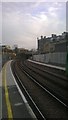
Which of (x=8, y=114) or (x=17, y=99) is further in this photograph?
(x=17, y=99)

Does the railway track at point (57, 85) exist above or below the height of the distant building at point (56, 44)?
below

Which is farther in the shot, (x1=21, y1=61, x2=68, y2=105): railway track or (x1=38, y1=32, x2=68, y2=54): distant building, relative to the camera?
(x1=38, y1=32, x2=68, y2=54): distant building

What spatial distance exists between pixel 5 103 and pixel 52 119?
3.44 metres

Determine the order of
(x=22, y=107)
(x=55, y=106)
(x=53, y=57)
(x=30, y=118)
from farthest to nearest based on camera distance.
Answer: (x=53, y=57) → (x=55, y=106) → (x=22, y=107) → (x=30, y=118)

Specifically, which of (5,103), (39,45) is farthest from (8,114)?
(39,45)

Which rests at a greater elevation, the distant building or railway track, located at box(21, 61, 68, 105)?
the distant building

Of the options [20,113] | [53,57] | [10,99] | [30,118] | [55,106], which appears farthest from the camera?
[53,57]

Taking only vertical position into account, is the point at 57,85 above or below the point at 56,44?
below

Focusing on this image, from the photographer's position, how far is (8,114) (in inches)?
479

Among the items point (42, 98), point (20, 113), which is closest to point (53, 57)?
point (42, 98)

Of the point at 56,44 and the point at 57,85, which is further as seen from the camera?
the point at 56,44

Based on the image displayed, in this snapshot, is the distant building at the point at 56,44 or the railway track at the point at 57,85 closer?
the railway track at the point at 57,85

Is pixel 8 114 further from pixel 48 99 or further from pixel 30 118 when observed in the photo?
pixel 48 99

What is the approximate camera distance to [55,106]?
1505cm
